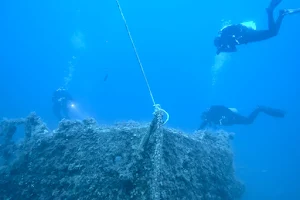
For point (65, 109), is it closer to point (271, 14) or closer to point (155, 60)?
point (271, 14)

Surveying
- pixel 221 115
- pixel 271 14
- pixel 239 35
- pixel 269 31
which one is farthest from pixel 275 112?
pixel 271 14

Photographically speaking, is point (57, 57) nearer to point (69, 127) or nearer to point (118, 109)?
point (118, 109)

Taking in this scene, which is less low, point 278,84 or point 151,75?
point 278,84

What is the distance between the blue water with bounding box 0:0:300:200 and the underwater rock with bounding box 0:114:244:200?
189 feet

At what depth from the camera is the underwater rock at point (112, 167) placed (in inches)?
102

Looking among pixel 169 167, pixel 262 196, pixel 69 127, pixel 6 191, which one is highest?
pixel 262 196

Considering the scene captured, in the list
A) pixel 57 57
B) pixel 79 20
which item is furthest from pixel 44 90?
pixel 79 20

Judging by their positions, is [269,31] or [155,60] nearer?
[269,31]

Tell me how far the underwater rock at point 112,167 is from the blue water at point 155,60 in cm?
5755

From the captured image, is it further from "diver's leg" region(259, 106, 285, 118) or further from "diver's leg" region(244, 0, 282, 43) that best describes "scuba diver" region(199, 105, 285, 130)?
"diver's leg" region(244, 0, 282, 43)

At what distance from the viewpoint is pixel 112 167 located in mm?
2762

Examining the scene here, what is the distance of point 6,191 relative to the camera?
10.1ft

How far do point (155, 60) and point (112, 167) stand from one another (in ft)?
314

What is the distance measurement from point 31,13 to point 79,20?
72.0 feet
